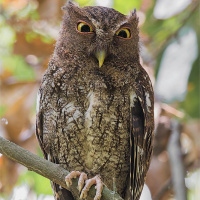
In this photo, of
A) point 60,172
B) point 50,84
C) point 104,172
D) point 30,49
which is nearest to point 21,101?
point 30,49

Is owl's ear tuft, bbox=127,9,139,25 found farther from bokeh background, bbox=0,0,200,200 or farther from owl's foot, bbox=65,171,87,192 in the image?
owl's foot, bbox=65,171,87,192

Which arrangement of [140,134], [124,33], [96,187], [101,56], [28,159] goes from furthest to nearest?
[124,33], [140,134], [101,56], [96,187], [28,159]

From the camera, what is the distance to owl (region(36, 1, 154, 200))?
355 cm

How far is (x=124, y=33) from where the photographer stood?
12.3ft

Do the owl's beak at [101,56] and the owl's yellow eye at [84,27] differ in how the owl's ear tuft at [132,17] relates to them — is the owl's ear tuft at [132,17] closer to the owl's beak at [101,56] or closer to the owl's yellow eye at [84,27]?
the owl's yellow eye at [84,27]

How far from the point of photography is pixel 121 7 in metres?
5.09

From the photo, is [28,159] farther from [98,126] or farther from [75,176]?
[98,126]

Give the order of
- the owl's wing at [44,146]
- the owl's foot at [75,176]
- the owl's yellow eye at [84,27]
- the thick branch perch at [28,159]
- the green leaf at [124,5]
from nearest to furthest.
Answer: the thick branch perch at [28,159]
the owl's foot at [75,176]
the owl's yellow eye at [84,27]
the owl's wing at [44,146]
the green leaf at [124,5]

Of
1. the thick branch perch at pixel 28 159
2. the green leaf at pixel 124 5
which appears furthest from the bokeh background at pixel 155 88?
the thick branch perch at pixel 28 159

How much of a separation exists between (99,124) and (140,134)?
347mm

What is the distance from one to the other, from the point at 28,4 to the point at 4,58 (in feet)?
4.44

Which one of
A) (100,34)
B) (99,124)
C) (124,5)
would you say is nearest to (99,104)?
(99,124)

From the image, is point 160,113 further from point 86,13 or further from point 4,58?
point 4,58

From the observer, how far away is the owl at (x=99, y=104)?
3.55 meters
